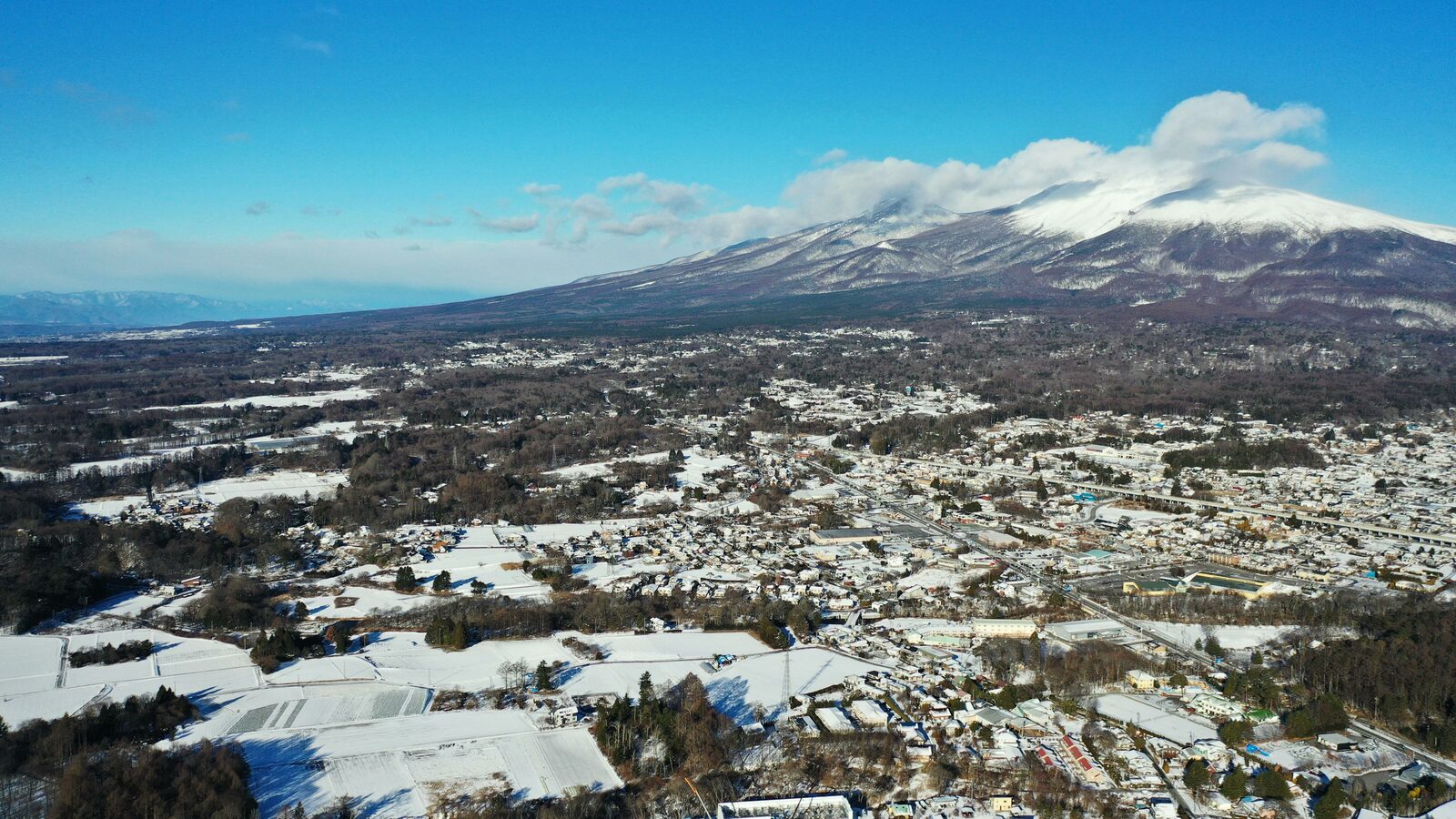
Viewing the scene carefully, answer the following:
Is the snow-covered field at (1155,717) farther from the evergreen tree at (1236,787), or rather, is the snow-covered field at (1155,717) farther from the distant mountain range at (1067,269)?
the distant mountain range at (1067,269)

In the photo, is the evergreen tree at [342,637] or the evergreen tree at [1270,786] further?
the evergreen tree at [342,637]

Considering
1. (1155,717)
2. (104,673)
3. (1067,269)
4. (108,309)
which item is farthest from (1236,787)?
(108,309)

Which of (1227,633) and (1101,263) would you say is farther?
(1101,263)

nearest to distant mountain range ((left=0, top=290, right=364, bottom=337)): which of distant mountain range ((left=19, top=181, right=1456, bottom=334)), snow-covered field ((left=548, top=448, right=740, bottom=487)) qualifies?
distant mountain range ((left=19, top=181, right=1456, bottom=334))

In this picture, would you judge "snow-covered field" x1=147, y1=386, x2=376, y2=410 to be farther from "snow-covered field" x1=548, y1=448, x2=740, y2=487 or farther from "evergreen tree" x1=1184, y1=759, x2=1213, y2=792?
"evergreen tree" x1=1184, y1=759, x2=1213, y2=792

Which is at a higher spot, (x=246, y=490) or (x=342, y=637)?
(x=246, y=490)

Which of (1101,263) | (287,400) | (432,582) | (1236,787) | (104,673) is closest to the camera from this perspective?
(1236,787)

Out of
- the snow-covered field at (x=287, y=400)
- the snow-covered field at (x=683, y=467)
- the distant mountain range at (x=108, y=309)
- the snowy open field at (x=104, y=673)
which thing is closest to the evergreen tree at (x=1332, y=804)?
the snowy open field at (x=104, y=673)

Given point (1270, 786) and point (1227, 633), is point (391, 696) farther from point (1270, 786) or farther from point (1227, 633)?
point (1227, 633)

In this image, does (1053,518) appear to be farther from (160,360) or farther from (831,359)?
(160,360)
